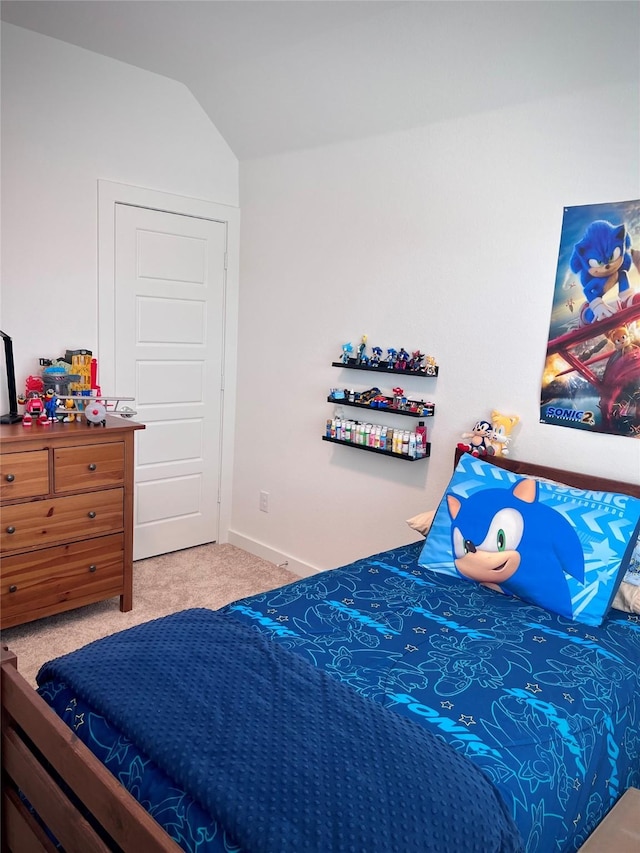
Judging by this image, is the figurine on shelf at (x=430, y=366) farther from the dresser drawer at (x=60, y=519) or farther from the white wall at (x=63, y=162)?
the white wall at (x=63, y=162)

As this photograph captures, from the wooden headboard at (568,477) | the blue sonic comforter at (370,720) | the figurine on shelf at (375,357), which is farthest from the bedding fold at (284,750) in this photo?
the figurine on shelf at (375,357)

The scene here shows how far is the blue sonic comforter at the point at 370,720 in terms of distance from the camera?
1.16m

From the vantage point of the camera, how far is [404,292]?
9.91ft

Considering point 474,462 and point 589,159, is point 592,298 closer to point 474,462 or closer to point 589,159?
point 589,159

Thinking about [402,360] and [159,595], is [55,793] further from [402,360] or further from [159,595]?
[402,360]

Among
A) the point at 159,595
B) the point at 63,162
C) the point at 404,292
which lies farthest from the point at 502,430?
the point at 63,162

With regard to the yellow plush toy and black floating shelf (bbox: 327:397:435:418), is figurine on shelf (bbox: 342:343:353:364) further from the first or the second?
the yellow plush toy

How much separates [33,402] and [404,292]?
1.74m

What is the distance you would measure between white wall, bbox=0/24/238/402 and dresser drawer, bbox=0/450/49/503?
535 millimetres

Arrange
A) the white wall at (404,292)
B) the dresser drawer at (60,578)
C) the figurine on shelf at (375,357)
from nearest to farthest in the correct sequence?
the white wall at (404,292)
the dresser drawer at (60,578)
the figurine on shelf at (375,357)

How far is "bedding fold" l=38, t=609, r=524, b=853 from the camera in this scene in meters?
1.12

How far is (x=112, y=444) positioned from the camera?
9.47 feet

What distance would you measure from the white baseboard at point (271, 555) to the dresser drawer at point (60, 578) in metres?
1.00

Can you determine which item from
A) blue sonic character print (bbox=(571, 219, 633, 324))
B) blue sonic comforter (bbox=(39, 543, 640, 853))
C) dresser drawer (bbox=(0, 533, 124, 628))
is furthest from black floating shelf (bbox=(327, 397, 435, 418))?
dresser drawer (bbox=(0, 533, 124, 628))
